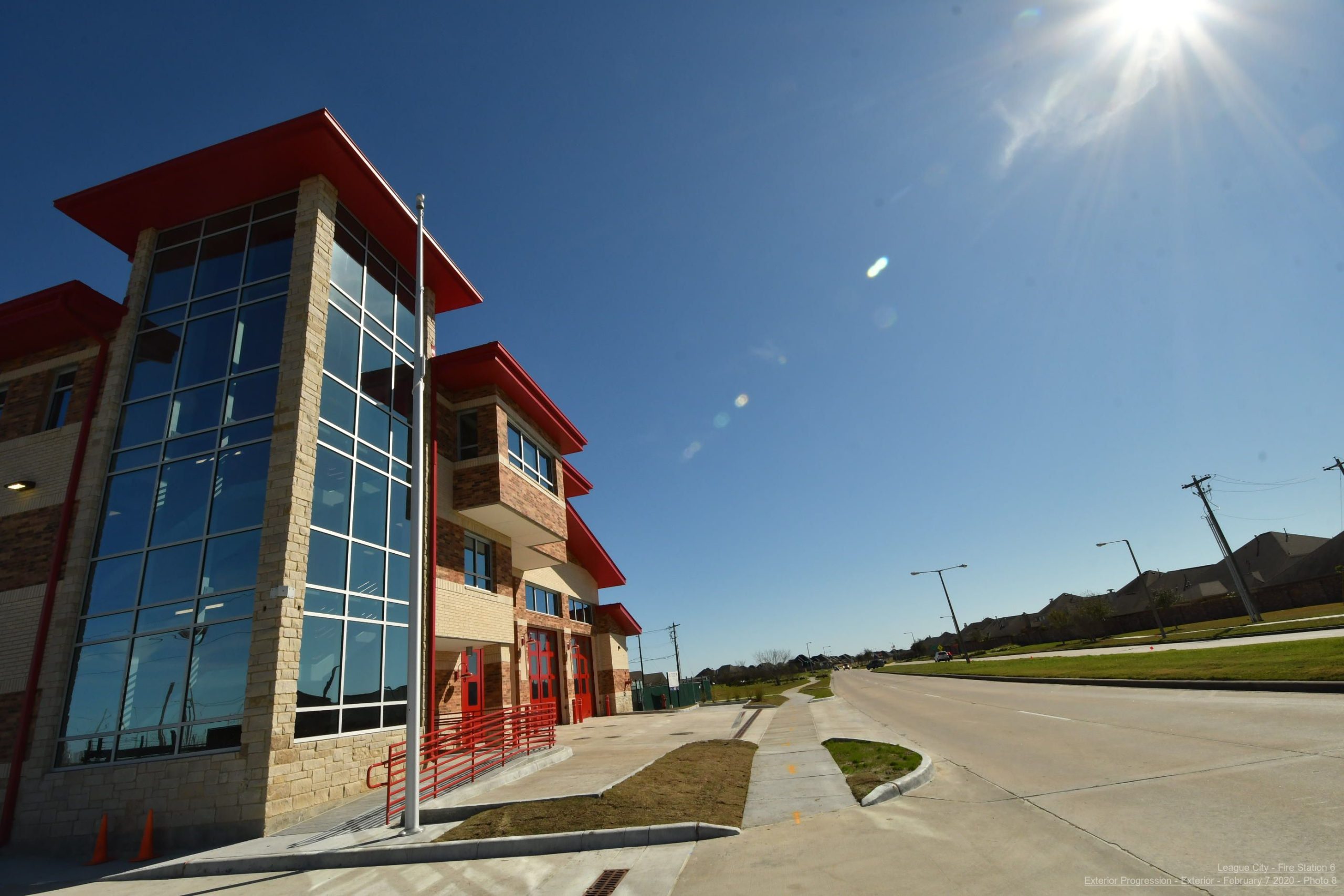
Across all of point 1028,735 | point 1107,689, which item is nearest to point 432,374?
point 1028,735

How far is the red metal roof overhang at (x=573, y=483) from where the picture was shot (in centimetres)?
2776

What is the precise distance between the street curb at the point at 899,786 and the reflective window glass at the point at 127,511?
551 inches

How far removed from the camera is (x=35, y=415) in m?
14.8

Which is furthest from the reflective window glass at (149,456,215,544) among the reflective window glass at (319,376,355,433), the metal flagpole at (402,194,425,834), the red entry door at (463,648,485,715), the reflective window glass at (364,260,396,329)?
the red entry door at (463,648,485,715)

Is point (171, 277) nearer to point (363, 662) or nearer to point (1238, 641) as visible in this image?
point (363, 662)

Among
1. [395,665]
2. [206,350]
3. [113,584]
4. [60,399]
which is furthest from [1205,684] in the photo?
[60,399]

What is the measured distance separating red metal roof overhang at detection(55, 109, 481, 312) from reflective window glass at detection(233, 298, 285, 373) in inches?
114

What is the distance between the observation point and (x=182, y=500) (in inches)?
507

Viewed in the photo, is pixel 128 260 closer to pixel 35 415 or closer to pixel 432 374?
pixel 35 415

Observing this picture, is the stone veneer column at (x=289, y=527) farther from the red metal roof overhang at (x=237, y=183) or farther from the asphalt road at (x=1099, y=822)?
the asphalt road at (x=1099, y=822)

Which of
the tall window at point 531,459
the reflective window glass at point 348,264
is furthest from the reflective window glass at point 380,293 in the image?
the tall window at point 531,459

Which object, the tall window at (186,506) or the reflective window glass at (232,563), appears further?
the reflective window glass at (232,563)

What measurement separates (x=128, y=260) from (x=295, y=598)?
10.8 metres

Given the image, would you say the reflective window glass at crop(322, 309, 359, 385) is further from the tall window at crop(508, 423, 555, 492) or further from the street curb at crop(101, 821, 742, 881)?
the street curb at crop(101, 821, 742, 881)
